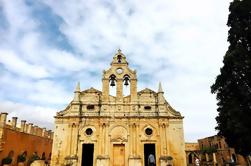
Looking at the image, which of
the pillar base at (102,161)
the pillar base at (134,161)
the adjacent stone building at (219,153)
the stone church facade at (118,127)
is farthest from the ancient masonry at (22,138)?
the adjacent stone building at (219,153)

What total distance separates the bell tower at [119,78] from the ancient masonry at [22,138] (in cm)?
1119

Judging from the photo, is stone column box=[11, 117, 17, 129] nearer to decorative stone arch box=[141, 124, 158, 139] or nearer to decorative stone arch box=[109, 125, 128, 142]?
decorative stone arch box=[109, 125, 128, 142]

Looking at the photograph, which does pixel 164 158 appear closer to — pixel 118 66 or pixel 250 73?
pixel 118 66

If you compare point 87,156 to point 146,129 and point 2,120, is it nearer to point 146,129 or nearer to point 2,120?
point 146,129

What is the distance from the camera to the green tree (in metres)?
13.7

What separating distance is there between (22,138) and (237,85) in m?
26.3

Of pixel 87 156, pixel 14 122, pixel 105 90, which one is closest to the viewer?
pixel 105 90

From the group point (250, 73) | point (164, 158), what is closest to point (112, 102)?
point (164, 158)

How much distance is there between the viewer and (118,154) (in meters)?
25.9

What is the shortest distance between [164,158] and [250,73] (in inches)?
561

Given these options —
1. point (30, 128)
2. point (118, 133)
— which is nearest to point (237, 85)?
point (118, 133)

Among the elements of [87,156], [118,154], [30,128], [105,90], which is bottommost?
[87,156]

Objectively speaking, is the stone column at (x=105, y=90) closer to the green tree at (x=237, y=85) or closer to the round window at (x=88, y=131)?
the round window at (x=88, y=131)

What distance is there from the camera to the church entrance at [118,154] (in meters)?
25.5
